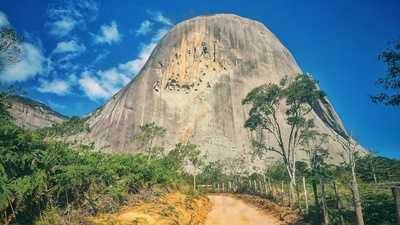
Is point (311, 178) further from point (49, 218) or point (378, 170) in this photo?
point (378, 170)

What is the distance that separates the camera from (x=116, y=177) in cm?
1792

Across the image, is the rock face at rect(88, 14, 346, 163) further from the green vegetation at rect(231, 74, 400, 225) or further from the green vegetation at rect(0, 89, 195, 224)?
the green vegetation at rect(0, 89, 195, 224)

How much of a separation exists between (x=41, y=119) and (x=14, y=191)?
123375 mm

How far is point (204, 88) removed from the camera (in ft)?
302

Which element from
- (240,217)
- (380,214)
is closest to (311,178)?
(380,214)

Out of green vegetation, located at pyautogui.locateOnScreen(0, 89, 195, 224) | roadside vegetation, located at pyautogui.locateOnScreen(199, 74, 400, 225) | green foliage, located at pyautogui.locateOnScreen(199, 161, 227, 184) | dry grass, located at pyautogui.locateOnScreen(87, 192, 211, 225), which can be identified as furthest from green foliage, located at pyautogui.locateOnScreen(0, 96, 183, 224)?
green foliage, located at pyautogui.locateOnScreen(199, 161, 227, 184)

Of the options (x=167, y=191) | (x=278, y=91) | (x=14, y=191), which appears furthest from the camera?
(x=278, y=91)

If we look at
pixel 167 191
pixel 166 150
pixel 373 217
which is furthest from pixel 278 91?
pixel 166 150

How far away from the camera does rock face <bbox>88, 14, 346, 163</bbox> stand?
82812 millimetres

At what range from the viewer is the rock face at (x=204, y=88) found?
82812mm

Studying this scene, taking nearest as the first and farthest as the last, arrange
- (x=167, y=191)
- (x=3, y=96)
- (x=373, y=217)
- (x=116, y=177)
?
(x=3, y=96) → (x=373, y=217) → (x=116, y=177) → (x=167, y=191)

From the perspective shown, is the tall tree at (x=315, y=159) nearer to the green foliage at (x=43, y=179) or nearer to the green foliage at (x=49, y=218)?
the green foliage at (x=43, y=179)

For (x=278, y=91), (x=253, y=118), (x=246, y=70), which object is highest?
(x=246, y=70)

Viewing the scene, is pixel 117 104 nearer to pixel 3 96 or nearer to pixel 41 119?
pixel 41 119
